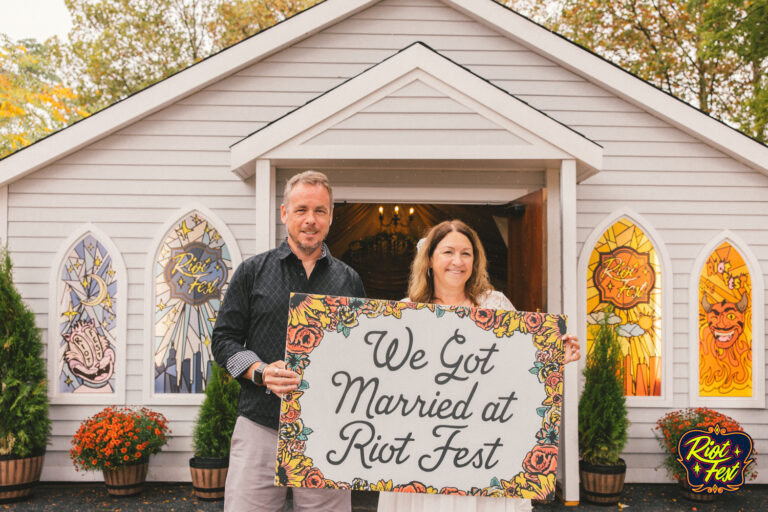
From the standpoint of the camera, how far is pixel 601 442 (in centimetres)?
521

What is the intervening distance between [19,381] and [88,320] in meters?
0.83

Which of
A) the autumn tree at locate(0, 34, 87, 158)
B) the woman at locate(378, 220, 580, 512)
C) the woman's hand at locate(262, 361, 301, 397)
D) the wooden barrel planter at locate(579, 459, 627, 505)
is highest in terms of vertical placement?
the autumn tree at locate(0, 34, 87, 158)

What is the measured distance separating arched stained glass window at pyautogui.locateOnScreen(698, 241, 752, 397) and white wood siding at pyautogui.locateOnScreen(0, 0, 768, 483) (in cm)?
19

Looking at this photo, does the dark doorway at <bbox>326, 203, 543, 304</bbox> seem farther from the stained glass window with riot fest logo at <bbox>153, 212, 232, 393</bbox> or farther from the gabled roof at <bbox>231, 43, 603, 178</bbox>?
the gabled roof at <bbox>231, 43, 603, 178</bbox>

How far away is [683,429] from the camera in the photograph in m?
5.41

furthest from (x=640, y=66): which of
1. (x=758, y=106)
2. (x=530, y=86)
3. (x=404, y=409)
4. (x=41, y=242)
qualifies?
(x=404, y=409)

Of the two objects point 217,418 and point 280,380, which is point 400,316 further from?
point 217,418

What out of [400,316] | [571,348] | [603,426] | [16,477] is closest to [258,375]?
[400,316]

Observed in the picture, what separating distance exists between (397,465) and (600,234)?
14.2 feet

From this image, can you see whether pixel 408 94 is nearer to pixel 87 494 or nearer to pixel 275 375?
pixel 275 375

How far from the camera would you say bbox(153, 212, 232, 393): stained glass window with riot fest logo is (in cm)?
583

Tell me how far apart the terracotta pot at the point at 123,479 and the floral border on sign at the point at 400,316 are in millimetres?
3652

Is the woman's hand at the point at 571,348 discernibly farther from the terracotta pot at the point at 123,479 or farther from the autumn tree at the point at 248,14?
the autumn tree at the point at 248,14

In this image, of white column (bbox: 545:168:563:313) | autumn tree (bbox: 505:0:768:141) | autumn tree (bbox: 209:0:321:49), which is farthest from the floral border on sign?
autumn tree (bbox: 209:0:321:49)
